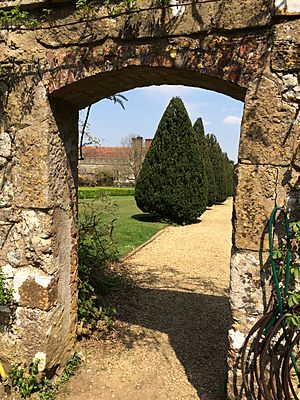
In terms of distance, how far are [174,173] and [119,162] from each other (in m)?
24.1

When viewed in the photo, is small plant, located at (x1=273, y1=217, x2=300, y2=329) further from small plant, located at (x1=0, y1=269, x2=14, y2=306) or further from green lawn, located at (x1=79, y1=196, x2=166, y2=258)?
green lawn, located at (x1=79, y1=196, x2=166, y2=258)

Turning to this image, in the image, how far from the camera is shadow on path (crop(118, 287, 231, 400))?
10.1ft

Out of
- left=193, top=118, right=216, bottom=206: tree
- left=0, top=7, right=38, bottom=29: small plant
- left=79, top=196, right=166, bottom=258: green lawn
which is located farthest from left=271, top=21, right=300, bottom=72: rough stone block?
left=193, top=118, right=216, bottom=206: tree

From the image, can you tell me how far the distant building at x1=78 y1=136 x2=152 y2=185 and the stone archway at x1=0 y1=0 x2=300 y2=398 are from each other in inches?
1050

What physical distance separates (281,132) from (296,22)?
0.65m

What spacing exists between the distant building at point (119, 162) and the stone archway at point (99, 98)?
26.7 metres

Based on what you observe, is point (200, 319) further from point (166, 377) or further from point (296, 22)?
point (296, 22)

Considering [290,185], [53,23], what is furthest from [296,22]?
[53,23]

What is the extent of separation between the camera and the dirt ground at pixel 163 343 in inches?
115

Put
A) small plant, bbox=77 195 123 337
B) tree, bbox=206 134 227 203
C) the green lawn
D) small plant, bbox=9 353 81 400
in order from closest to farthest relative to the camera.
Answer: small plant, bbox=9 353 81 400, small plant, bbox=77 195 123 337, the green lawn, tree, bbox=206 134 227 203

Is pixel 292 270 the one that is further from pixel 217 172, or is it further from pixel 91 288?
pixel 217 172

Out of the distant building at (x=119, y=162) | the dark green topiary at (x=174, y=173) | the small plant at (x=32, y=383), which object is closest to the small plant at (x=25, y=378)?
the small plant at (x=32, y=383)

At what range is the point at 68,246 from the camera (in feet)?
10.1

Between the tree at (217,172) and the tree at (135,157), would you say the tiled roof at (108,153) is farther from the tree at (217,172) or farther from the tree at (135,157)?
the tree at (217,172)
